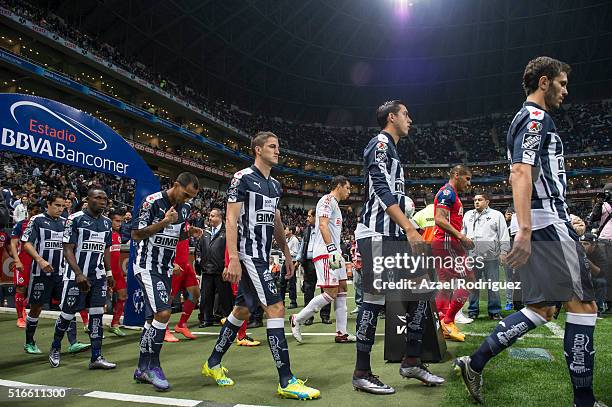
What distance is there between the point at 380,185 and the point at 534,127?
1.19m

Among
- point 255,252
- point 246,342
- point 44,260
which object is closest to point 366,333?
point 255,252

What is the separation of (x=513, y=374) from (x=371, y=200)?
6.47 feet

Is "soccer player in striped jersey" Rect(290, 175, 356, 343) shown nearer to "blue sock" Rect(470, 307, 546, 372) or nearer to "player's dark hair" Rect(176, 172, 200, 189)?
"player's dark hair" Rect(176, 172, 200, 189)

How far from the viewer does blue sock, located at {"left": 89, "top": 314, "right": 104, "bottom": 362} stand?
4.57m

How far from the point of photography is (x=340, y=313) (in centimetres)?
593

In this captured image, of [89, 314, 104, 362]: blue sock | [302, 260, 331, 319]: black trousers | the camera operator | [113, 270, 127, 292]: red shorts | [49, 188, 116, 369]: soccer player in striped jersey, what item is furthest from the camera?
[302, 260, 331, 319]: black trousers

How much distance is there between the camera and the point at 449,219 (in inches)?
207

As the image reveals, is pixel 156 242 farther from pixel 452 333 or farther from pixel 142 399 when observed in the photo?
pixel 452 333

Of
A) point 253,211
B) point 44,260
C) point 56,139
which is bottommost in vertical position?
point 44,260

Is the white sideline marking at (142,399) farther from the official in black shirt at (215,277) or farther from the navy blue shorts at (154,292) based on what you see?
the official in black shirt at (215,277)

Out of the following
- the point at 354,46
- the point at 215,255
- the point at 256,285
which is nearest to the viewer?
the point at 256,285

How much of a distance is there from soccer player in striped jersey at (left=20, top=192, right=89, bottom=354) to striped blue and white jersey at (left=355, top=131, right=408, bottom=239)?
4128 mm

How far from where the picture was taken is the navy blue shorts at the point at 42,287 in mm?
5703

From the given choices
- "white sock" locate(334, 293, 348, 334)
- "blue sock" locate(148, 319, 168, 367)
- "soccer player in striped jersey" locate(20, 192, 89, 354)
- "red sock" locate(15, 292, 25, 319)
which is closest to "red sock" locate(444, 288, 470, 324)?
"white sock" locate(334, 293, 348, 334)
